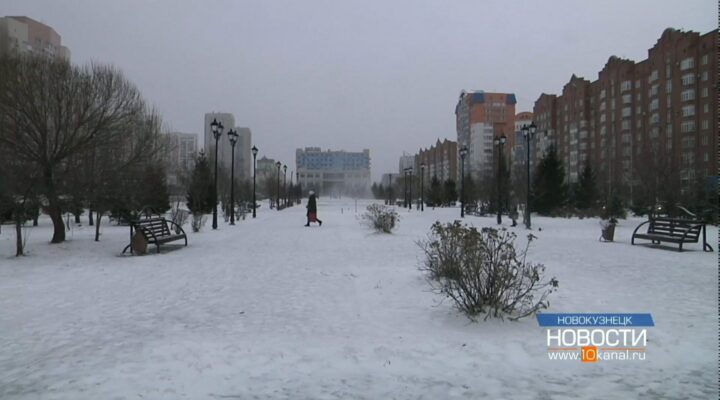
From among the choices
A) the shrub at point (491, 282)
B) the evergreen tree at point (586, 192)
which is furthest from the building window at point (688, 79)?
the shrub at point (491, 282)

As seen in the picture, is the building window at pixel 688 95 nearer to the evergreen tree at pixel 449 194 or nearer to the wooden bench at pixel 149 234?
the evergreen tree at pixel 449 194

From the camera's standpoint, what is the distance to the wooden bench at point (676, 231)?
1257 centimetres

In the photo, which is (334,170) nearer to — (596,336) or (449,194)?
(449,194)


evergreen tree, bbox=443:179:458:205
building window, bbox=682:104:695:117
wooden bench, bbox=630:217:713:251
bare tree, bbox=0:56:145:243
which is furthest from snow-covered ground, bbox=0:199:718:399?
building window, bbox=682:104:695:117

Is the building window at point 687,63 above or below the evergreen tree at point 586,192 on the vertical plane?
above

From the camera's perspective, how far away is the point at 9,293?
7.48 metres

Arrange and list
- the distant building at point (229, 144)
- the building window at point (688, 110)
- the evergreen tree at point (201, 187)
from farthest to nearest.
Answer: the distant building at point (229, 144) < the building window at point (688, 110) < the evergreen tree at point (201, 187)

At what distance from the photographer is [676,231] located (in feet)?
43.5

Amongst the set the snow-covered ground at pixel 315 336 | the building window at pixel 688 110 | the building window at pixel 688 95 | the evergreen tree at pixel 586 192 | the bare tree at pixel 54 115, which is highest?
the building window at pixel 688 95

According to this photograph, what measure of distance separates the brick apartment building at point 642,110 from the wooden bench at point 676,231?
19017mm

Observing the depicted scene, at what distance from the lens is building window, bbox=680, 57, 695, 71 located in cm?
5412

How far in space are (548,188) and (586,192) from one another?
4656mm

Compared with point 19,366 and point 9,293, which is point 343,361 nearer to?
point 19,366

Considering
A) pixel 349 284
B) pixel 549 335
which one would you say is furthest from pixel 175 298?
pixel 549 335
